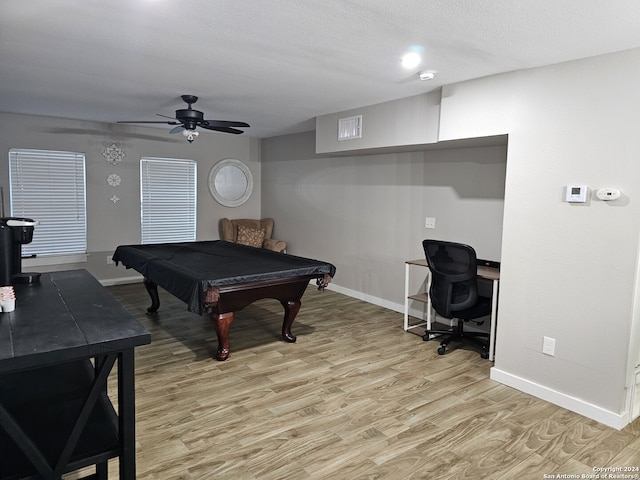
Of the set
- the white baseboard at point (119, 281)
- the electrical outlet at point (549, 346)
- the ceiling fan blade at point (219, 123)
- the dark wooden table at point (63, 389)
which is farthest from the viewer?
the white baseboard at point (119, 281)

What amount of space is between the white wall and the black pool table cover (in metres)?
1.62

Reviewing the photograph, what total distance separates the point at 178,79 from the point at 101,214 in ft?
11.3

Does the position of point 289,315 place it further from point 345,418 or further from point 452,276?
point 452,276

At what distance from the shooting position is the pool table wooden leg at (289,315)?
3967 millimetres

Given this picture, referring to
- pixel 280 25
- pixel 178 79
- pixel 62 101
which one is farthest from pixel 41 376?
pixel 62 101

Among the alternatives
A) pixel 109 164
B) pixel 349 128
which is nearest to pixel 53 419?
pixel 349 128

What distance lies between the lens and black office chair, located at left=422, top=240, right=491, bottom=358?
3639 millimetres

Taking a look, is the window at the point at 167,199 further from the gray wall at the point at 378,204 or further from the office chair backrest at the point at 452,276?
the office chair backrest at the point at 452,276

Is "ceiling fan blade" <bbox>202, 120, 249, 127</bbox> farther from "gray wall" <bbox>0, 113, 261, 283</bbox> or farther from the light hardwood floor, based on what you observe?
"gray wall" <bbox>0, 113, 261, 283</bbox>

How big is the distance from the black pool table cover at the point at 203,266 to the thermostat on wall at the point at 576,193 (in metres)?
1.94

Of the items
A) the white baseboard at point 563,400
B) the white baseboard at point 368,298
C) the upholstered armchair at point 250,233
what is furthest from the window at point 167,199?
the white baseboard at point 563,400

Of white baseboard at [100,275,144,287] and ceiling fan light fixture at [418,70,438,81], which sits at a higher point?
ceiling fan light fixture at [418,70,438,81]

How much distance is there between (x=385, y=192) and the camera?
5.25 meters

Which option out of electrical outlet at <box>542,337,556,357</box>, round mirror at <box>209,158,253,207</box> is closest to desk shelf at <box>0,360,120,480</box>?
electrical outlet at <box>542,337,556,357</box>
